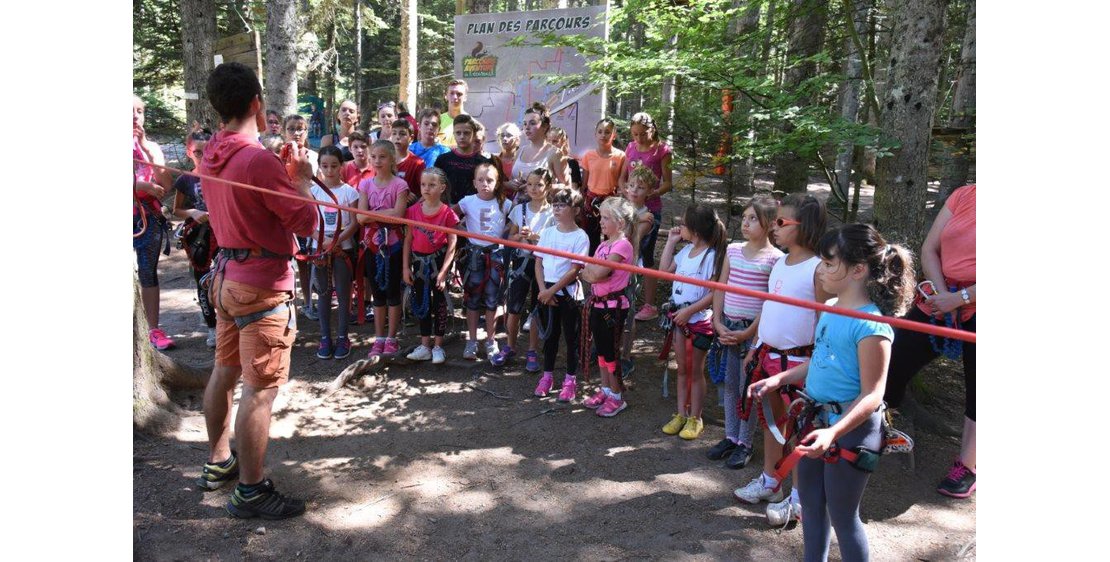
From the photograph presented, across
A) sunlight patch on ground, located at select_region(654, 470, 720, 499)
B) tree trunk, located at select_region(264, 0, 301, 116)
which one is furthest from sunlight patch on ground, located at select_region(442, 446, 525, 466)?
tree trunk, located at select_region(264, 0, 301, 116)

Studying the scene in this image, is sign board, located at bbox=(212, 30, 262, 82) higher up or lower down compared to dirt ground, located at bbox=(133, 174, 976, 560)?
higher up

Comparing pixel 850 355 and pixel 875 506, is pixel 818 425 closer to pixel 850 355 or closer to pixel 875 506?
pixel 850 355

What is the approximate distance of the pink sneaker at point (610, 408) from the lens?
15.2 ft

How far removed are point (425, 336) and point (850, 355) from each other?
3.84m

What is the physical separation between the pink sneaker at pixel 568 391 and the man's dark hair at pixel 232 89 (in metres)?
2.80

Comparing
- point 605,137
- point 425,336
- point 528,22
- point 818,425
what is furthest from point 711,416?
point 528,22

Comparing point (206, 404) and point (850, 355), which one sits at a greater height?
point (850, 355)

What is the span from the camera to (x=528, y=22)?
859 cm

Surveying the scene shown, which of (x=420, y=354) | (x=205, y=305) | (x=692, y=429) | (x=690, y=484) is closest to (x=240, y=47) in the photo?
(x=205, y=305)

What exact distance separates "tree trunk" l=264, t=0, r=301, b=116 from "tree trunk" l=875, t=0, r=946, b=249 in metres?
6.61

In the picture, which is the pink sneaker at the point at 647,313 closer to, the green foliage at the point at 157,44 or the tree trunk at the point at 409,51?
the tree trunk at the point at 409,51

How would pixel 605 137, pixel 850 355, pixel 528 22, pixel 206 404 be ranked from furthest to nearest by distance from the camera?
pixel 528 22, pixel 605 137, pixel 206 404, pixel 850 355

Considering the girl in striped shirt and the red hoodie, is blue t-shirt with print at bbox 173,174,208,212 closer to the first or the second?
the red hoodie

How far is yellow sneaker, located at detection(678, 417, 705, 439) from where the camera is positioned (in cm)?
427
